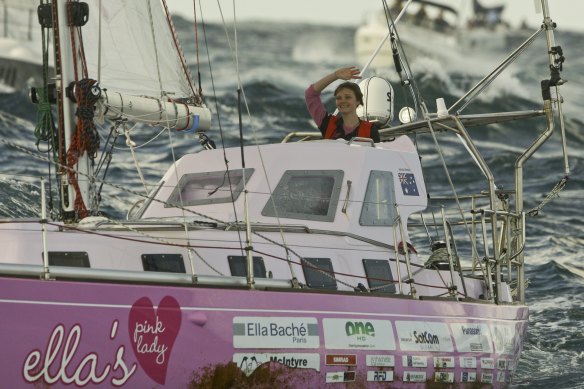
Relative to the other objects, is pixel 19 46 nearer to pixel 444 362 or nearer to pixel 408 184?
pixel 408 184

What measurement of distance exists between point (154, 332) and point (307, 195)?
10.6 ft

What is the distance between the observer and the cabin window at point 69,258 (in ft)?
39.3

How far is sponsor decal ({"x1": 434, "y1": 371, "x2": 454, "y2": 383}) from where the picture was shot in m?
14.3

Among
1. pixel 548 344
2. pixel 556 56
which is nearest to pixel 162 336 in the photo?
pixel 556 56

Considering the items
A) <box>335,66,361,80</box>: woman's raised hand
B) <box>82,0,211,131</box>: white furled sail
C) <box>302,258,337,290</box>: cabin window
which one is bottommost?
<box>302,258,337,290</box>: cabin window

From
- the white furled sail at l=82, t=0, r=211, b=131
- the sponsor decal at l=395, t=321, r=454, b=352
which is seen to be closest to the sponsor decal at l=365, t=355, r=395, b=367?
the sponsor decal at l=395, t=321, r=454, b=352

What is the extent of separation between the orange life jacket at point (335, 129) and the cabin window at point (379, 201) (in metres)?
0.69

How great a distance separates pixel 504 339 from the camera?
15.6m

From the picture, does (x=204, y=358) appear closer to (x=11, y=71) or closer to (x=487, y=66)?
(x=11, y=71)

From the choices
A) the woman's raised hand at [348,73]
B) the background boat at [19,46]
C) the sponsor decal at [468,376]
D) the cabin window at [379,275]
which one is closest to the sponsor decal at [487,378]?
the sponsor decal at [468,376]

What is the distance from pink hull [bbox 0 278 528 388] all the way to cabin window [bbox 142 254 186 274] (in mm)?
658

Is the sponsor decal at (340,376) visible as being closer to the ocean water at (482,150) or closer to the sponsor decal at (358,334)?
the sponsor decal at (358,334)

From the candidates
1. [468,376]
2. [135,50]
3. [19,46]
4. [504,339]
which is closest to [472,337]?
[468,376]

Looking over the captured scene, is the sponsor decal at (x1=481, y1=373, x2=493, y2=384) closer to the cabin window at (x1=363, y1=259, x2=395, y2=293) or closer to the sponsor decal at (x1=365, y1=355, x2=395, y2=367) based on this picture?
the cabin window at (x1=363, y1=259, x2=395, y2=293)
